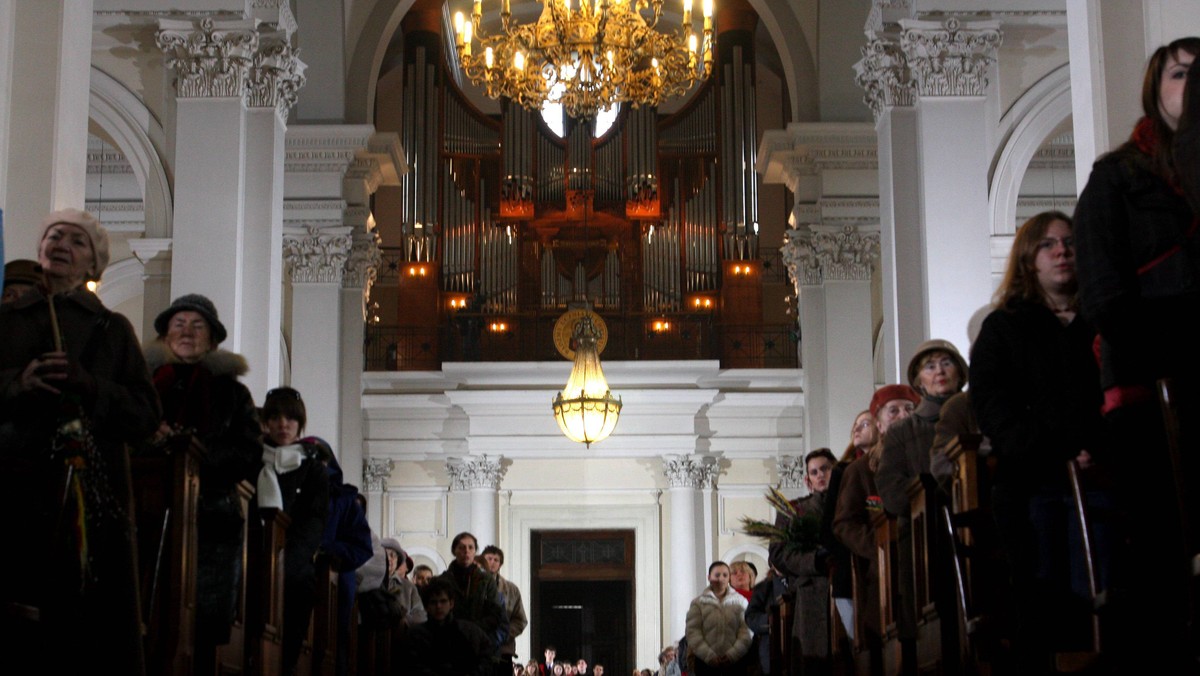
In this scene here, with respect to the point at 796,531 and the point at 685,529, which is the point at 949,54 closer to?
the point at 796,531

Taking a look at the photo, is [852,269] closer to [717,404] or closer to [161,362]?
[717,404]

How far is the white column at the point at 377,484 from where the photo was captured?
67.5 feet

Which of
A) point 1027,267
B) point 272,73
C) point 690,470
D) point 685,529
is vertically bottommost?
point 685,529

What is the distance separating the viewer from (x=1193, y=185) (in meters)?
3.51

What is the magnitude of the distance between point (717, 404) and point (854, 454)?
12.7m

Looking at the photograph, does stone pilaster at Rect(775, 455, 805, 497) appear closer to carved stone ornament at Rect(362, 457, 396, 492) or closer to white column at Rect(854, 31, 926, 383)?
carved stone ornament at Rect(362, 457, 396, 492)

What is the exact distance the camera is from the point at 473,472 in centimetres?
2058

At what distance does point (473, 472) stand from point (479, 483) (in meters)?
0.16

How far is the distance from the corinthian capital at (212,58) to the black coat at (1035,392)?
26.3 ft

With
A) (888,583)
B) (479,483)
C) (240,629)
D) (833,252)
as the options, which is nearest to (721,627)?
(888,583)

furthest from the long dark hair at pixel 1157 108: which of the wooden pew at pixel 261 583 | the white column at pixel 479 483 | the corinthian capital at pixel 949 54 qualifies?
the white column at pixel 479 483

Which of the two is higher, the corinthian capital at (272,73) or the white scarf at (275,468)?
the corinthian capital at (272,73)

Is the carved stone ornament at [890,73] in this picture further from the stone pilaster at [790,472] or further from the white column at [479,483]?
the white column at [479,483]

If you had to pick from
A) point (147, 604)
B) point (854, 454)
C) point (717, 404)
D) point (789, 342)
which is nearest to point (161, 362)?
point (147, 604)
